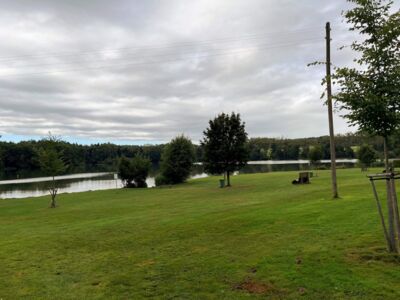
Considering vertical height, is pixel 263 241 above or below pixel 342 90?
below

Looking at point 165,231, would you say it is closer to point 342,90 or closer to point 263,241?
point 263,241

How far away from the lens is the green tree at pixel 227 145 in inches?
1578

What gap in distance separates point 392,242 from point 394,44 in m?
3.90

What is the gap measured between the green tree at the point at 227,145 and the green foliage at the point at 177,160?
1781 cm

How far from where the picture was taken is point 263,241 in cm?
958

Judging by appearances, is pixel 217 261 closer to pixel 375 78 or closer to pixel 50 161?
pixel 375 78

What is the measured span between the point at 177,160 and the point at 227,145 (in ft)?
63.9

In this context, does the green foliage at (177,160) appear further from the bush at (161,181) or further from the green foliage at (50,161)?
the green foliage at (50,161)

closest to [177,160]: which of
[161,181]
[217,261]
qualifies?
Result: [161,181]

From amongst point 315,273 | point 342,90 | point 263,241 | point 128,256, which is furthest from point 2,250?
point 342,90

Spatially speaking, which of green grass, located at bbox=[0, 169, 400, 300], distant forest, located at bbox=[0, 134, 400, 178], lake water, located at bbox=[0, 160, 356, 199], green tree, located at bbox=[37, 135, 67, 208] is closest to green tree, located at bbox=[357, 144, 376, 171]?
lake water, located at bbox=[0, 160, 356, 199]

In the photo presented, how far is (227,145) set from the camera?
4031cm

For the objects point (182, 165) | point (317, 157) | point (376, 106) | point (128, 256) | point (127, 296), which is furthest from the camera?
point (317, 157)

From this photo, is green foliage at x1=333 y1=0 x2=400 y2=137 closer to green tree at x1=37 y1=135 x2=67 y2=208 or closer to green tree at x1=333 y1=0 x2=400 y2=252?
green tree at x1=333 y1=0 x2=400 y2=252
